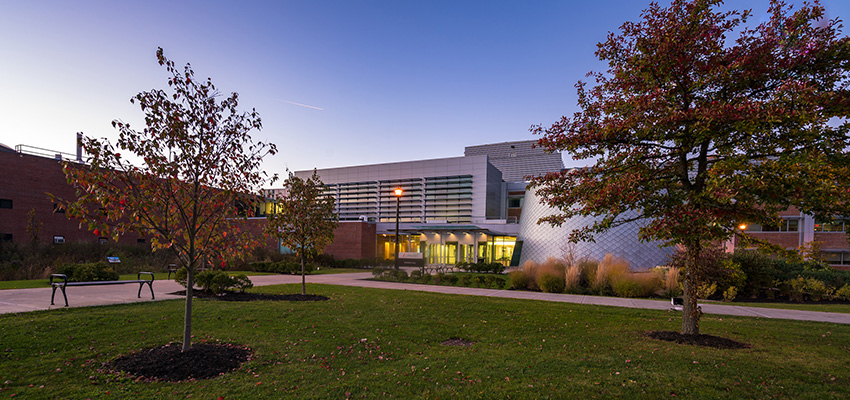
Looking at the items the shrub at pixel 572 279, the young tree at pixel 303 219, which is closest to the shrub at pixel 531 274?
the shrub at pixel 572 279

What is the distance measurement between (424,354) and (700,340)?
5.07 metres

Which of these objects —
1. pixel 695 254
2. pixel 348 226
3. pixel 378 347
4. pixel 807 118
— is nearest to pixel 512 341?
pixel 378 347

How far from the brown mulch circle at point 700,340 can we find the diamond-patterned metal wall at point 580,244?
662 inches

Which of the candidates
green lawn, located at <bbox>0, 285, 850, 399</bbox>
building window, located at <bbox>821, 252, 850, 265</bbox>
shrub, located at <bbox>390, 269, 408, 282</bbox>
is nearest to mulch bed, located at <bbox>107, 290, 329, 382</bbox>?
green lawn, located at <bbox>0, 285, 850, 399</bbox>

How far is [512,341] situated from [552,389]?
99.7 inches

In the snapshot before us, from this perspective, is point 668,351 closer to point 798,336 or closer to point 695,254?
point 695,254

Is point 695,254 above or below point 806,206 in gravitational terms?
below

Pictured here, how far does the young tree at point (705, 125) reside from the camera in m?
5.69

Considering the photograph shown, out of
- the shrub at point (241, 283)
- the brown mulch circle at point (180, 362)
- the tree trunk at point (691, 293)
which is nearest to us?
the brown mulch circle at point (180, 362)

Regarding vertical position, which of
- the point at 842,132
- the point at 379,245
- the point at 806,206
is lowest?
the point at 379,245

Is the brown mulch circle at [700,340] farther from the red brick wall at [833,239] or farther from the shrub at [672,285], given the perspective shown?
the red brick wall at [833,239]

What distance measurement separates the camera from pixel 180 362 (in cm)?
560

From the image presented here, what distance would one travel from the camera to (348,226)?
38906mm

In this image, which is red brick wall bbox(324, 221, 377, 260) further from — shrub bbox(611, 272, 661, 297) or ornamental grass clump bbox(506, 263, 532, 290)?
shrub bbox(611, 272, 661, 297)
